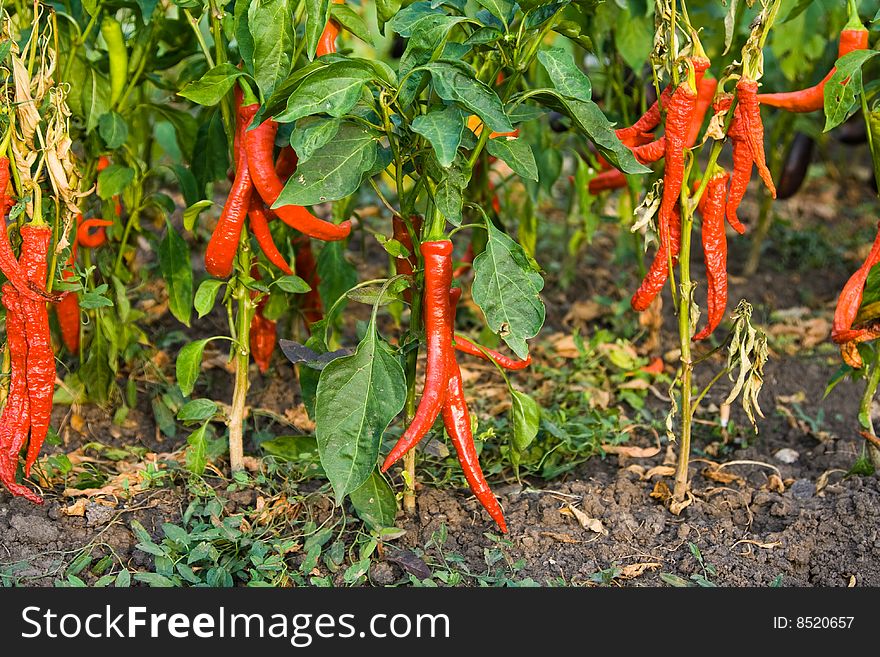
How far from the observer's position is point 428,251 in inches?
81.6

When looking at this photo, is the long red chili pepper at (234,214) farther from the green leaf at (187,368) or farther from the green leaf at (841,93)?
the green leaf at (841,93)

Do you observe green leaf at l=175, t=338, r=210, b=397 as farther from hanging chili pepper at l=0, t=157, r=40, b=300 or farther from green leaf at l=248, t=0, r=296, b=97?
green leaf at l=248, t=0, r=296, b=97

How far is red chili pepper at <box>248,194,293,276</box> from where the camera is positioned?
2.34 m

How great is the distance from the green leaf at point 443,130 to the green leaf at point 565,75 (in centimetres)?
21

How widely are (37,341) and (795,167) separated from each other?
283 centimetres

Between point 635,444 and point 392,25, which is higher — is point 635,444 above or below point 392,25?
below

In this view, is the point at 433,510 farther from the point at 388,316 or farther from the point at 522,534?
the point at 388,316

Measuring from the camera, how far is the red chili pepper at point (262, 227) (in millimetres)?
2342

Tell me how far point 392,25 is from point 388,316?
174cm

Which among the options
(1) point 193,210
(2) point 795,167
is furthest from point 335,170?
(2) point 795,167

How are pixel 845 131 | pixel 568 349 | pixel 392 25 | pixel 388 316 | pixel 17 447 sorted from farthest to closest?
pixel 845 131 < pixel 388 316 < pixel 568 349 < pixel 17 447 < pixel 392 25

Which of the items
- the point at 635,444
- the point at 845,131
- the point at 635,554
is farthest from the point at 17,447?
the point at 845,131

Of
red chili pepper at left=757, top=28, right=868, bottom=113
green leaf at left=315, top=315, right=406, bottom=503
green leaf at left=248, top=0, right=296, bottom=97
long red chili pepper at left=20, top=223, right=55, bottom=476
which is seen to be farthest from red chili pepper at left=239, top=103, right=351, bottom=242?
red chili pepper at left=757, top=28, right=868, bottom=113

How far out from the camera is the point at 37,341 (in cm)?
228
